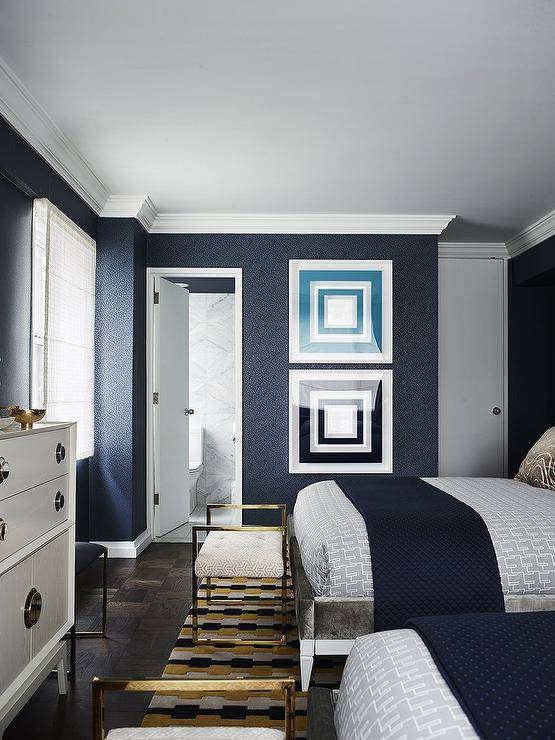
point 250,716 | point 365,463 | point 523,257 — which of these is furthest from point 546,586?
point 523,257

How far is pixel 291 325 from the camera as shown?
538cm

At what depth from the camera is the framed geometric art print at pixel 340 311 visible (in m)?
5.37

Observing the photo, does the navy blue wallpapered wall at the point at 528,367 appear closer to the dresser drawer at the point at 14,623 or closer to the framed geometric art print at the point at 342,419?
the framed geometric art print at the point at 342,419

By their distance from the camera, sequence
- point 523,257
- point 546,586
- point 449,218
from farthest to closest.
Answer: point 523,257, point 449,218, point 546,586

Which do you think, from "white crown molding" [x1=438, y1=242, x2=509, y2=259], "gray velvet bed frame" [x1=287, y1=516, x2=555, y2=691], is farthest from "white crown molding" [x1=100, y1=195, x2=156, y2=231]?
"gray velvet bed frame" [x1=287, y1=516, x2=555, y2=691]

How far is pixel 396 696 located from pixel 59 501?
1.59 m

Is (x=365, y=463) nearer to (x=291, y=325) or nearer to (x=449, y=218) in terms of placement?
(x=291, y=325)

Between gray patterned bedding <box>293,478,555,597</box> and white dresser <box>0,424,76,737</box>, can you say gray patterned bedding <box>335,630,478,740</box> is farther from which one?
white dresser <box>0,424,76,737</box>

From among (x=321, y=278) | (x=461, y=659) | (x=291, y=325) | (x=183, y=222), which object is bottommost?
(x=461, y=659)

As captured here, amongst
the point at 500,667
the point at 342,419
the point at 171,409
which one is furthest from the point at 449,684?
the point at 171,409

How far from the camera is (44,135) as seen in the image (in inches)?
138

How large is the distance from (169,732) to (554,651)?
0.88 m

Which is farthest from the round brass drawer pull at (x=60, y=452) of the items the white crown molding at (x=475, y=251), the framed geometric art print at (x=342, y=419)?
the white crown molding at (x=475, y=251)

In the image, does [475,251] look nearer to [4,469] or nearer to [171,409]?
[171,409]
